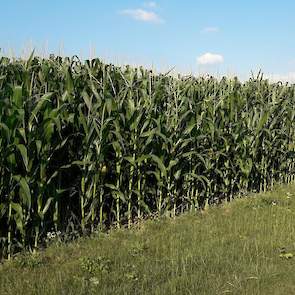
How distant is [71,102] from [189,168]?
10.2ft

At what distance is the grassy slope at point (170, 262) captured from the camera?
5266 millimetres

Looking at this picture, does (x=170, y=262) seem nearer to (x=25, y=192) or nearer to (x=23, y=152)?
(x=25, y=192)

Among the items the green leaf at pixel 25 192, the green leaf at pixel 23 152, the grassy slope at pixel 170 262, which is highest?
the green leaf at pixel 23 152

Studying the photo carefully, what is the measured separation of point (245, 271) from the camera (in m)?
5.90

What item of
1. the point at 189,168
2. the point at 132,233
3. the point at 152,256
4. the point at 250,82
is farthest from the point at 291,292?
the point at 250,82

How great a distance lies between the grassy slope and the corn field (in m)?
0.55

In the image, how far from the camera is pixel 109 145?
7.83 m

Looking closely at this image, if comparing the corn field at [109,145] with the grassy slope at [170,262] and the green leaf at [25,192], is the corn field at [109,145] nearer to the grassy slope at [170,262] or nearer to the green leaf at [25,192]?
the green leaf at [25,192]

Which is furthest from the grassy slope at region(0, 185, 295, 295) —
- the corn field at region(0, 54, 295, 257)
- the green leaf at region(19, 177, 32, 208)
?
the green leaf at region(19, 177, 32, 208)

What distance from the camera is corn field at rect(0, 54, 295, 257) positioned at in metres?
6.47

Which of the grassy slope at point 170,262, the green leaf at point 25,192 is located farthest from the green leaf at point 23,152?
the grassy slope at point 170,262

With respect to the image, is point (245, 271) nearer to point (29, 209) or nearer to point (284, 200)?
point (29, 209)

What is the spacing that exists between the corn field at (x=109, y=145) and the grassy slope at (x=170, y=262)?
0.55 metres

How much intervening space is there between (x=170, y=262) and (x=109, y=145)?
7.84 feet
